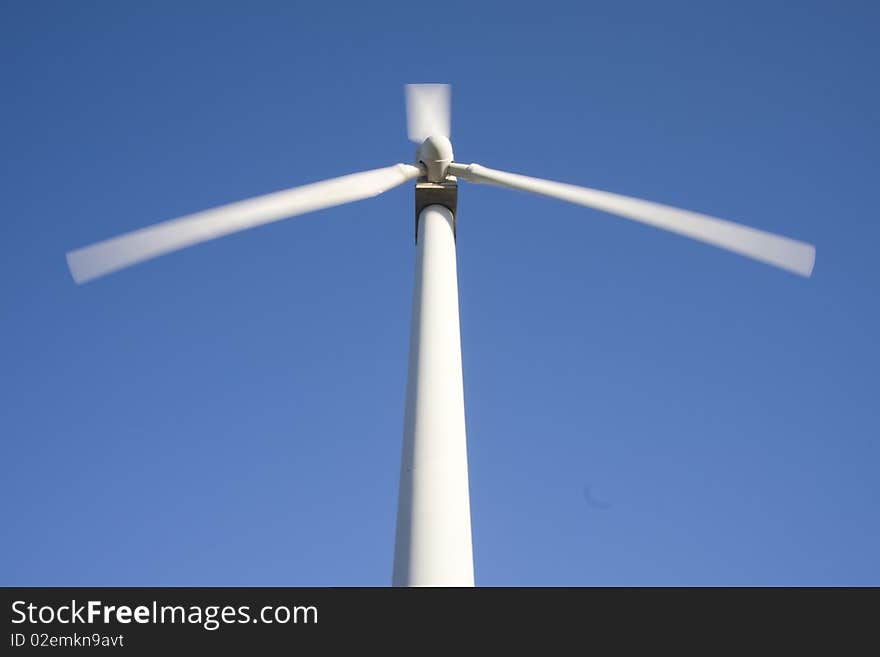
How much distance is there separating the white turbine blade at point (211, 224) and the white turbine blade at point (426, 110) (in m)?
3.28

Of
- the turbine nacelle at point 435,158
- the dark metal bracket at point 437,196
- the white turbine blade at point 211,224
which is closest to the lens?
the white turbine blade at point 211,224

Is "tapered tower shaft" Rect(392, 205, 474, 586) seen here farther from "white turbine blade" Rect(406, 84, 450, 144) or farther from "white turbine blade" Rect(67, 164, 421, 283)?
"white turbine blade" Rect(406, 84, 450, 144)

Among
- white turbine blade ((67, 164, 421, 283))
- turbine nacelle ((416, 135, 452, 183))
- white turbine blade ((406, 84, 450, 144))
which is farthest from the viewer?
white turbine blade ((406, 84, 450, 144))

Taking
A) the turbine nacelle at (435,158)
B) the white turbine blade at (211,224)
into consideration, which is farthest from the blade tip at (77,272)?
the turbine nacelle at (435,158)

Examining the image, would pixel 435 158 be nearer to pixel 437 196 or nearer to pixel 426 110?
pixel 437 196

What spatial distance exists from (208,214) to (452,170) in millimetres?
5592

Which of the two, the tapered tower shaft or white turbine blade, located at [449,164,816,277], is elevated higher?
white turbine blade, located at [449,164,816,277]

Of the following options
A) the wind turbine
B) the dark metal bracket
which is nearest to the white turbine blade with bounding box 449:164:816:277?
the wind turbine

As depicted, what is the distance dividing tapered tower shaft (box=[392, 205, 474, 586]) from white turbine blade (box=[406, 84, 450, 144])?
4.60 meters

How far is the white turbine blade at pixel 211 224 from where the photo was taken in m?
14.0

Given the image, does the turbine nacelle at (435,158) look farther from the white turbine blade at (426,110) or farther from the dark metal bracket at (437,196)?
the white turbine blade at (426,110)

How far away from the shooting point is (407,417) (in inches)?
531

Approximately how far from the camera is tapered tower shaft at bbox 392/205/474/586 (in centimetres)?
1158
